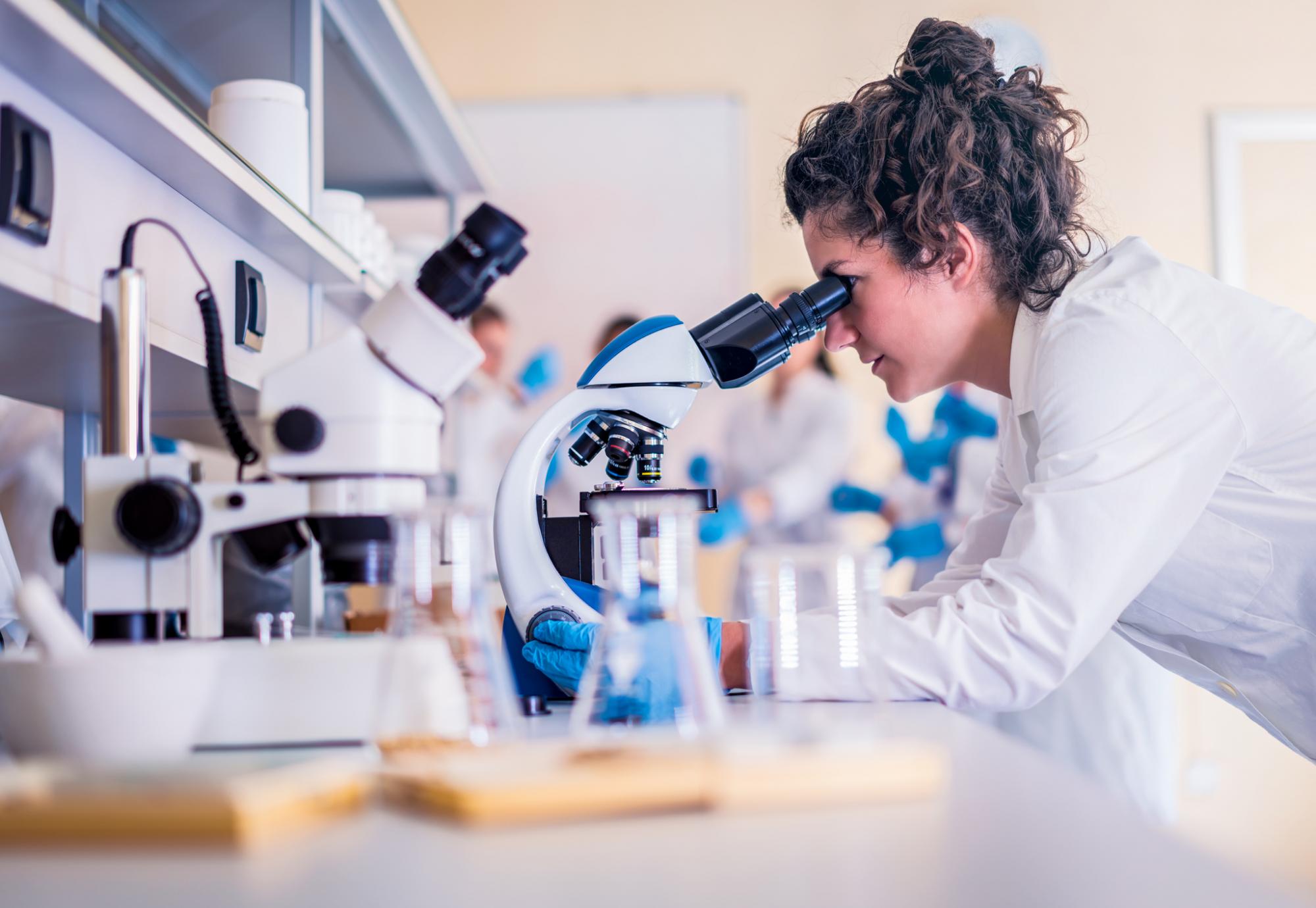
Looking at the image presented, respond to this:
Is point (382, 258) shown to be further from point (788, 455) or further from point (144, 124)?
point (788, 455)

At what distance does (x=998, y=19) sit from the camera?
417 centimetres

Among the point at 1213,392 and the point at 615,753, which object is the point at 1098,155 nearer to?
the point at 1213,392

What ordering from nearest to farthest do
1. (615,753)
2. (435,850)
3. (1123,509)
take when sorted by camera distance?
(435,850) < (615,753) < (1123,509)

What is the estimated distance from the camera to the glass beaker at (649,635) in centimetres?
63

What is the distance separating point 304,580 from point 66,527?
1.05 metres

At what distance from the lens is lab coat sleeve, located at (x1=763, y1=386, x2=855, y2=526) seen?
12.4 feet

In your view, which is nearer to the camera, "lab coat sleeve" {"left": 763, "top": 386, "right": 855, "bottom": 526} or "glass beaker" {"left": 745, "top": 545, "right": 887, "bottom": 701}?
"glass beaker" {"left": 745, "top": 545, "right": 887, "bottom": 701}

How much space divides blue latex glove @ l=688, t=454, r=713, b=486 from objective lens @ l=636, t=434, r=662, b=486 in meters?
2.69

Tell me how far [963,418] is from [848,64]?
6.35 ft

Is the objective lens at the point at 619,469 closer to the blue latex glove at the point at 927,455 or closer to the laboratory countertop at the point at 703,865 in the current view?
the laboratory countertop at the point at 703,865

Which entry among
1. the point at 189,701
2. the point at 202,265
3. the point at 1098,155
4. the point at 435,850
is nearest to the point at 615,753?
the point at 435,850

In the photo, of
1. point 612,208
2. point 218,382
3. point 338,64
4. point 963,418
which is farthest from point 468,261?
point 612,208

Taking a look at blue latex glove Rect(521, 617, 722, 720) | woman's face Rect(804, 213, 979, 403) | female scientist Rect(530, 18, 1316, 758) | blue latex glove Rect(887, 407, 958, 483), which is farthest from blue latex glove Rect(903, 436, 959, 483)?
blue latex glove Rect(521, 617, 722, 720)

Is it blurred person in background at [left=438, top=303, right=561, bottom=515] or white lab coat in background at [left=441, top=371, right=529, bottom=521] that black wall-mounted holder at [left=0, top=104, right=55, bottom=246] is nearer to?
blurred person in background at [left=438, top=303, right=561, bottom=515]
